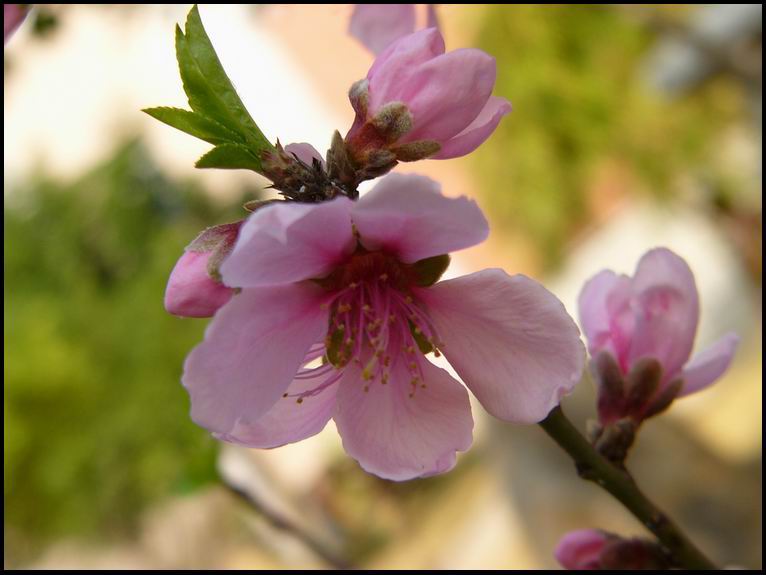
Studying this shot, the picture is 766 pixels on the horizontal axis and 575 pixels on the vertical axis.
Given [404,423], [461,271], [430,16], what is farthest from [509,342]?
[461,271]

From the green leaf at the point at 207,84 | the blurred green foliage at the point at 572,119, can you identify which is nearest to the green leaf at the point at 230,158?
the green leaf at the point at 207,84

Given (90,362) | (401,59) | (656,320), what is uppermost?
(401,59)

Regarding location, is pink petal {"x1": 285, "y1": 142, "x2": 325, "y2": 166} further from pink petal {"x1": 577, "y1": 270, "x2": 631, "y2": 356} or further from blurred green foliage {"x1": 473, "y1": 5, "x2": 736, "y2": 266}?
blurred green foliage {"x1": 473, "y1": 5, "x2": 736, "y2": 266}

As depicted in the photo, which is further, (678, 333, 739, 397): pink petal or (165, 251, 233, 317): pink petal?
(678, 333, 739, 397): pink petal

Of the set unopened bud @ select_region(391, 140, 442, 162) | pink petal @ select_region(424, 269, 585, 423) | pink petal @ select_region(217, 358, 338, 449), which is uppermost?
unopened bud @ select_region(391, 140, 442, 162)

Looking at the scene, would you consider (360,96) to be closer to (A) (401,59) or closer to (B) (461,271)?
(A) (401,59)

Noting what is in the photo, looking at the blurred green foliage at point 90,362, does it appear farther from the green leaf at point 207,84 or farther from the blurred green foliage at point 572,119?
the green leaf at point 207,84

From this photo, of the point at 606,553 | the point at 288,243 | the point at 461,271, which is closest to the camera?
the point at 288,243

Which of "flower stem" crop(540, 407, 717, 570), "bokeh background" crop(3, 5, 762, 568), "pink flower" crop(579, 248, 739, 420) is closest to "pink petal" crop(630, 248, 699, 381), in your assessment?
"pink flower" crop(579, 248, 739, 420)
